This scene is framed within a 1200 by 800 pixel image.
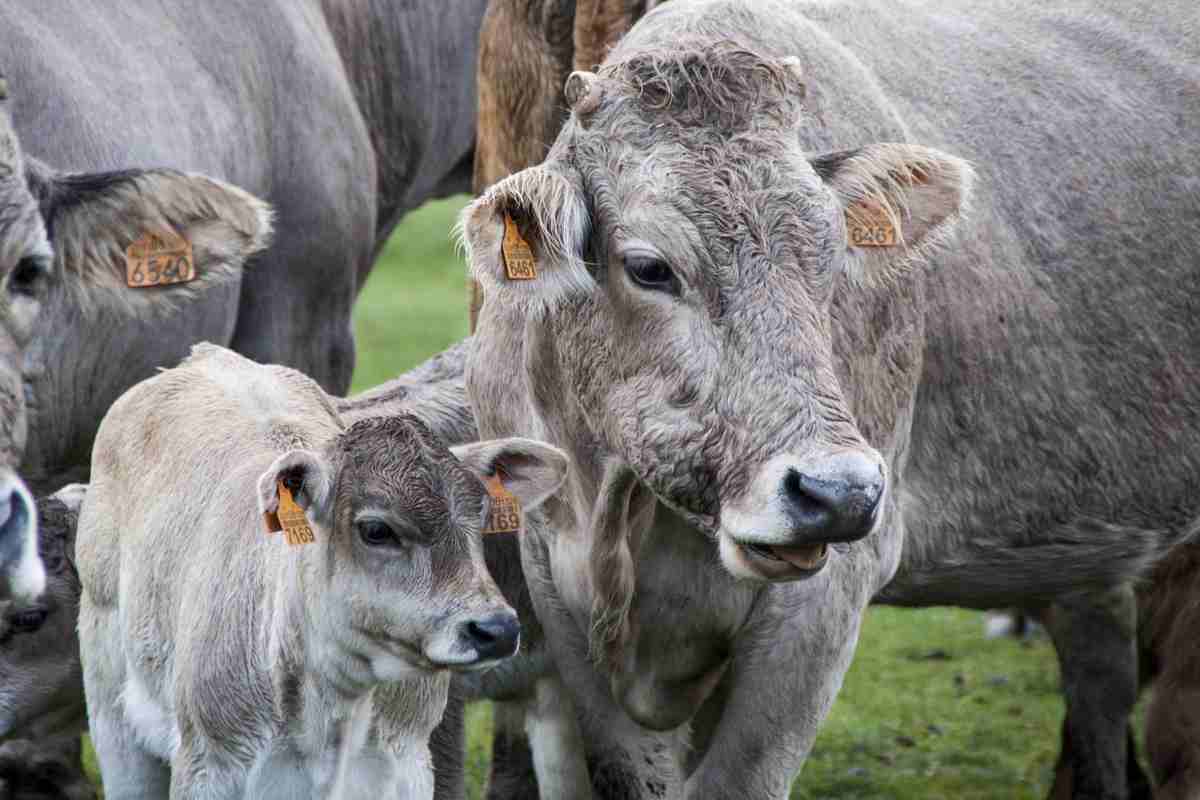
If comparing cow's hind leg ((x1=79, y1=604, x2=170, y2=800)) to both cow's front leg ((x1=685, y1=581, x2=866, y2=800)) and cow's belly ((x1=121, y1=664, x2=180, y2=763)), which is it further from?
cow's front leg ((x1=685, y1=581, x2=866, y2=800))

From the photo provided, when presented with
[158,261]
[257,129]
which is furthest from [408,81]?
[158,261]

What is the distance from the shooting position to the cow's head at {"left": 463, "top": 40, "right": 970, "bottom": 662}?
184 inches

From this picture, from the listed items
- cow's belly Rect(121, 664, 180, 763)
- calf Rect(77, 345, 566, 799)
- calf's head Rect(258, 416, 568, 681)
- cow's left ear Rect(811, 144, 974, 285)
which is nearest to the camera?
calf's head Rect(258, 416, 568, 681)

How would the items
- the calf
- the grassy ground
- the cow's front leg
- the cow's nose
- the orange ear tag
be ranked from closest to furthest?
the cow's nose → the calf → the cow's front leg → the orange ear tag → the grassy ground

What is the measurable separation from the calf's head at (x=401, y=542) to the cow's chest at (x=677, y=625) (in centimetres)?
38

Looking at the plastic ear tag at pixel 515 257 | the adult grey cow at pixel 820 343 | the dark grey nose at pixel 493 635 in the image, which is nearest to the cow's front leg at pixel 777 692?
the adult grey cow at pixel 820 343

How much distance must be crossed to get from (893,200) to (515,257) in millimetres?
910

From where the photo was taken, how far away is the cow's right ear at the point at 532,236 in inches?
196

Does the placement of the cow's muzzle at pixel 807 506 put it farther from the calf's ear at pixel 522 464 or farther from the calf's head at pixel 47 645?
the calf's head at pixel 47 645

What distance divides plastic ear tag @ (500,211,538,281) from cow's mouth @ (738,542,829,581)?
0.81 meters

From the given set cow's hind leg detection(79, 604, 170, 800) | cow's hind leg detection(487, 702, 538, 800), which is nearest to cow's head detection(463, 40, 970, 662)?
cow's hind leg detection(79, 604, 170, 800)

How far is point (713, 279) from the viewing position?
15.8ft

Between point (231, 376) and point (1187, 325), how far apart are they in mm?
2642

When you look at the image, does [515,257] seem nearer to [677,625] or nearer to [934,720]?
[677,625]
